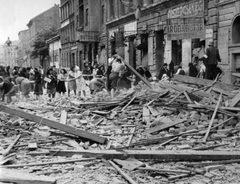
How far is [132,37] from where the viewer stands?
113 feet

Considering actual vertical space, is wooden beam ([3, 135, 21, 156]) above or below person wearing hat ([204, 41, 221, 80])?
below

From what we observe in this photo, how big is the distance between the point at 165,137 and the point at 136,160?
2.01 m

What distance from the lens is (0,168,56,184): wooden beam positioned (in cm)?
552

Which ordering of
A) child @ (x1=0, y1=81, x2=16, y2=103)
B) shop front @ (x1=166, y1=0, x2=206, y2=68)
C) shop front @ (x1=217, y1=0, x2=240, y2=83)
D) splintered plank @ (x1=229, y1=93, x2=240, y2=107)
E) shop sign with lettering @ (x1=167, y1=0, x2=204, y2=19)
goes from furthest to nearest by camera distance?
shop sign with lettering @ (x1=167, y1=0, x2=204, y2=19)
shop front @ (x1=166, y1=0, x2=206, y2=68)
shop front @ (x1=217, y1=0, x2=240, y2=83)
child @ (x1=0, y1=81, x2=16, y2=103)
splintered plank @ (x1=229, y1=93, x2=240, y2=107)

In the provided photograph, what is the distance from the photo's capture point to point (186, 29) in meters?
20.2

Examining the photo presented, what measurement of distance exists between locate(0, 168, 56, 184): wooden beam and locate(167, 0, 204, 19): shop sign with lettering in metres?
18.2

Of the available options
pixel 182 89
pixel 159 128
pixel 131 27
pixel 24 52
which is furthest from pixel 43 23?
pixel 159 128

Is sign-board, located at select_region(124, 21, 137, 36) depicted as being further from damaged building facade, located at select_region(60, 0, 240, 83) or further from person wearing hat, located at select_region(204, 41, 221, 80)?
person wearing hat, located at select_region(204, 41, 221, 80)

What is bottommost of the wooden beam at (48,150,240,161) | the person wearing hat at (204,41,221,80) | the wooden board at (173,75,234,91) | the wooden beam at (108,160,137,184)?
the wooden beam at (108,160,137,184)

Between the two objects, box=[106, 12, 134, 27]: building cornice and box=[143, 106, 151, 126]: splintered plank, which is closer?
box=[143, 106, 151, 126]: splintered plank

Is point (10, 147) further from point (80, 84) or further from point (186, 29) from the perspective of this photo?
point (186, 29)

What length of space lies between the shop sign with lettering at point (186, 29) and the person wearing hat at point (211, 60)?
4015 millimetres

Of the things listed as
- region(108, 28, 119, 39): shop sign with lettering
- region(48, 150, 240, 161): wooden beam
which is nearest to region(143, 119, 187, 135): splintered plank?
region(48, 150, 240, 161): wooden beam

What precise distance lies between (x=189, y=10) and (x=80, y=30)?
30.6 metres
